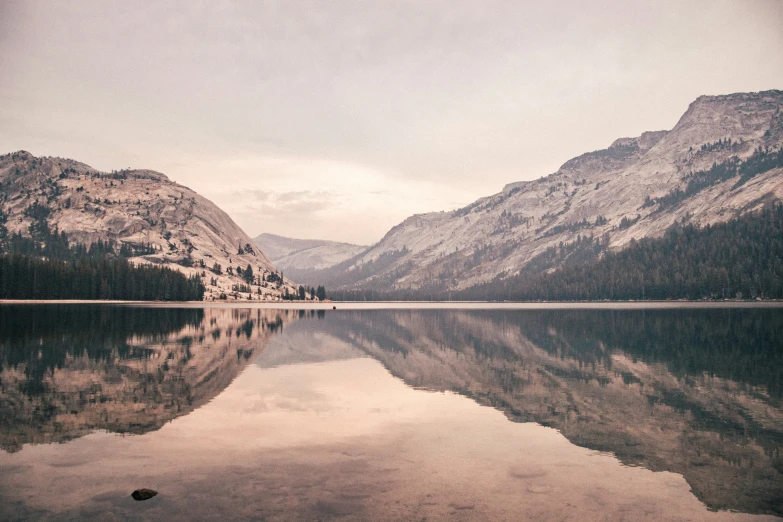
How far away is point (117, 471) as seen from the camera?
68.9ft

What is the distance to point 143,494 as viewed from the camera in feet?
59.6

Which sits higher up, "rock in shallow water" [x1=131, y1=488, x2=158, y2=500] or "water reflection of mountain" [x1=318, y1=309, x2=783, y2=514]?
"rock in shallow water" [x1=131, y1=488, x2=158, y2=500]

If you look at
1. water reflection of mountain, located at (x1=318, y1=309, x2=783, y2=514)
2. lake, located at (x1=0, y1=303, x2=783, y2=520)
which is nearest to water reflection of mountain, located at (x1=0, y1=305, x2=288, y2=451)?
lake, located at (x1=0, y1=303, x2=783, y2=520)

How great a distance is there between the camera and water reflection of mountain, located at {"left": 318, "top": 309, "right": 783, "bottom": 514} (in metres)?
23.5

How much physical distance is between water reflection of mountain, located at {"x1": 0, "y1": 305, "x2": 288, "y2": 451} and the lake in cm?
22

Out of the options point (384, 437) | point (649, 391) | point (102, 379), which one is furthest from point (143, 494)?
point (649, 391)

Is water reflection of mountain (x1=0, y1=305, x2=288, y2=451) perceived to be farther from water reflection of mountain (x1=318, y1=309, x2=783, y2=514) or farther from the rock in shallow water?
water reflection of mountain (x1=318, y1=309, x2=783, y2=514)

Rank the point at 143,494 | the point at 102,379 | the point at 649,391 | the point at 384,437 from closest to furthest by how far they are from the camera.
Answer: the point at 143,494, the point at 384,437, the point at 102,379, the point at 649,391

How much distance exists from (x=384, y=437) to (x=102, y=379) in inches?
996

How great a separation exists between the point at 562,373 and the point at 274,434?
104 feet

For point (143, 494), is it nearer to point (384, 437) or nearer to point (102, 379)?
point (384, 437)

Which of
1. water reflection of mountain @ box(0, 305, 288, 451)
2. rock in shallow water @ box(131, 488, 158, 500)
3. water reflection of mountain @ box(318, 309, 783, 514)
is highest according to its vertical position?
water reflection of mountain @ box(0, 305, 288, 451)

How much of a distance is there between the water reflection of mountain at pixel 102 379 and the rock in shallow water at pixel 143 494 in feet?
31.6

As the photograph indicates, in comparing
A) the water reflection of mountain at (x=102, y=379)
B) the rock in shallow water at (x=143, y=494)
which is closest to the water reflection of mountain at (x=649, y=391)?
the water reflection of mountain at (x=102, y=379)
